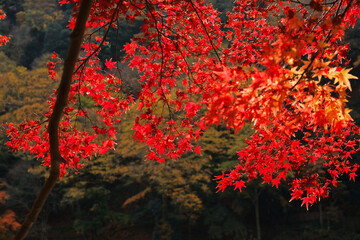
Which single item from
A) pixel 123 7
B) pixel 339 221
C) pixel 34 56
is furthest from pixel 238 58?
pixel 34 56

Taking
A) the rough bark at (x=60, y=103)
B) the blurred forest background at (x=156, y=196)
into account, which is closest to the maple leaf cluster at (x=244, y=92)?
the rough bark at (x=60, y=103)

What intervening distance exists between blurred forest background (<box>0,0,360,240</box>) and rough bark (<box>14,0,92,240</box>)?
7.91 metres

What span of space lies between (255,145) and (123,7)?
6.19 feet

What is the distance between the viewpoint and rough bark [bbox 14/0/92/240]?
1640 mm

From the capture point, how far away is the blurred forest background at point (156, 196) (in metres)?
11.0

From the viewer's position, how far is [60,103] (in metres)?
1.76

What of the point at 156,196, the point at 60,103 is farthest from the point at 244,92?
the point at 156,196

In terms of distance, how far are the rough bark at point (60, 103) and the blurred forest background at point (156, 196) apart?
311 inches

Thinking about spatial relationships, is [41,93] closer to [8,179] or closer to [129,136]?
[8,179]

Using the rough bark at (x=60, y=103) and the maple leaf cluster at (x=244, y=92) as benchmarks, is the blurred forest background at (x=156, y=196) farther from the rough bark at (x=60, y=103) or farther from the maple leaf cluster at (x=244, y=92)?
the rough bark at (x=60, y=103)

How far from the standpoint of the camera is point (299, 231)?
39.4 ft

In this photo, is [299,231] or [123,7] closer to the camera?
[123,7]

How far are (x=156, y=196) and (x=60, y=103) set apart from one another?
11.9 metres

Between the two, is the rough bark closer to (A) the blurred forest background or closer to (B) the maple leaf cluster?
(B) the maple leaf cluster
